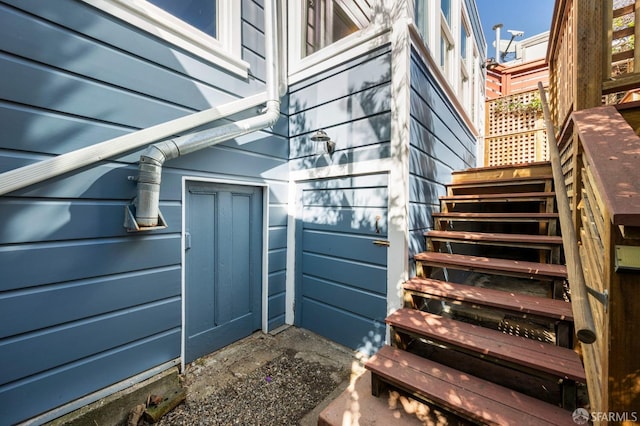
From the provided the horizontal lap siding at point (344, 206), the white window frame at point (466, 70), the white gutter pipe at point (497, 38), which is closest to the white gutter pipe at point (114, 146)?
the horizontal lap siding at point (344, 206)

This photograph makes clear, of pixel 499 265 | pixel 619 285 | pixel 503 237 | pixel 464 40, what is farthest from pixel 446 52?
pixel 619 285

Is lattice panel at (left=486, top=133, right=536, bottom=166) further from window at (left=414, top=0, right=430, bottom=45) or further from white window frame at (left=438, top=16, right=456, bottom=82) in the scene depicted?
window at (left=414, top=0, right=430, bottom=45)

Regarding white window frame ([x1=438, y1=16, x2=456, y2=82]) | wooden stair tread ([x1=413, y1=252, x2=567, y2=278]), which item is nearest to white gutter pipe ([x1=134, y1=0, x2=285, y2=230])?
wooden stair tread ([x1=413, y1=252, x2=567, y2=278])

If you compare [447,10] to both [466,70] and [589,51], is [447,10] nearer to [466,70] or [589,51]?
[466,70]

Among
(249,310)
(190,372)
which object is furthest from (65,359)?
(249,310)

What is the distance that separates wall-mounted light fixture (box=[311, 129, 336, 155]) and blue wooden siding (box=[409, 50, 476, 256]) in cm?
81

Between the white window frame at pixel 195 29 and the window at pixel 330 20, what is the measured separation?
0.93m

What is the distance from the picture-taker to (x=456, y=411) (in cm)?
151

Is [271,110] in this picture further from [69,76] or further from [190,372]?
[190,372]

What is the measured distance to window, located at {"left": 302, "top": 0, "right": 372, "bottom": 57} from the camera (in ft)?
10.9

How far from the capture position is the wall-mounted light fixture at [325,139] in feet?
8.86

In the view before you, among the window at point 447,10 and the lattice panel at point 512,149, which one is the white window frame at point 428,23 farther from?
the lattice panel at point 512,149

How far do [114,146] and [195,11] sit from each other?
1.54m

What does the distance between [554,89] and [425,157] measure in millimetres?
2128
